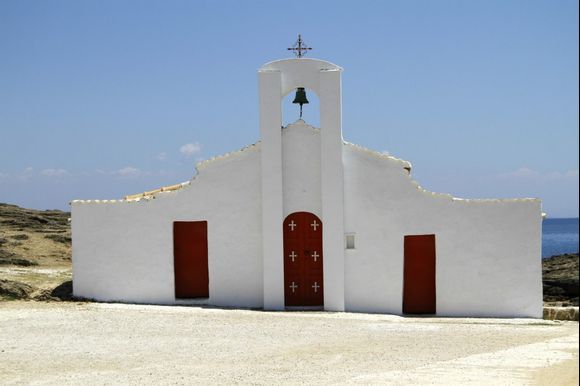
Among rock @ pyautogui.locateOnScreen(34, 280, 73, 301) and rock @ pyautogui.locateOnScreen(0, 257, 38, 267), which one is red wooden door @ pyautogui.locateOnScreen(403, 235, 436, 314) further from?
rock @ pyautogui.locateOnScreen(0, 257, 38, 267)

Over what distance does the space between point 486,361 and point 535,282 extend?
781 cm

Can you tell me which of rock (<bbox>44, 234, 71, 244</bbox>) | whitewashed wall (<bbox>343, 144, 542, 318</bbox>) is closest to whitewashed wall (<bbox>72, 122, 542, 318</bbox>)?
whitewashed wall (<bbox>343, 144, 542, 318</bbox>)

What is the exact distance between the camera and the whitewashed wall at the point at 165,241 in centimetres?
2056

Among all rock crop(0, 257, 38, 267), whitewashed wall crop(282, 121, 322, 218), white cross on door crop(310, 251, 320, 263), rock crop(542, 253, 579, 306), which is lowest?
rock crop(542, 253, 579, 306)

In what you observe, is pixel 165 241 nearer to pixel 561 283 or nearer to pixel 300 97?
pixel 300 97

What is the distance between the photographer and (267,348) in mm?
14367

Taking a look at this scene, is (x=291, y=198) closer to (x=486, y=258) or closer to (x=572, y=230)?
(x=486, y=258)

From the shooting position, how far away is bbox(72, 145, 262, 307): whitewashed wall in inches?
810

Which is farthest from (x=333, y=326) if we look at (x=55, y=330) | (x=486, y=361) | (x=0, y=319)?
(x=0, y=319)

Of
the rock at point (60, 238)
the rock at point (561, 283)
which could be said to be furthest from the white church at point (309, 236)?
the rock at point (60, 238)

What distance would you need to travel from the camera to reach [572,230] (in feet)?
649

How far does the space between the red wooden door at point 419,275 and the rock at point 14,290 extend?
1068 cm

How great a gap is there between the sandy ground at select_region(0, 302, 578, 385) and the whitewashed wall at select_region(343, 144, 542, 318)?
3.23ft

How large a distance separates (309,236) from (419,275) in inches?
129
